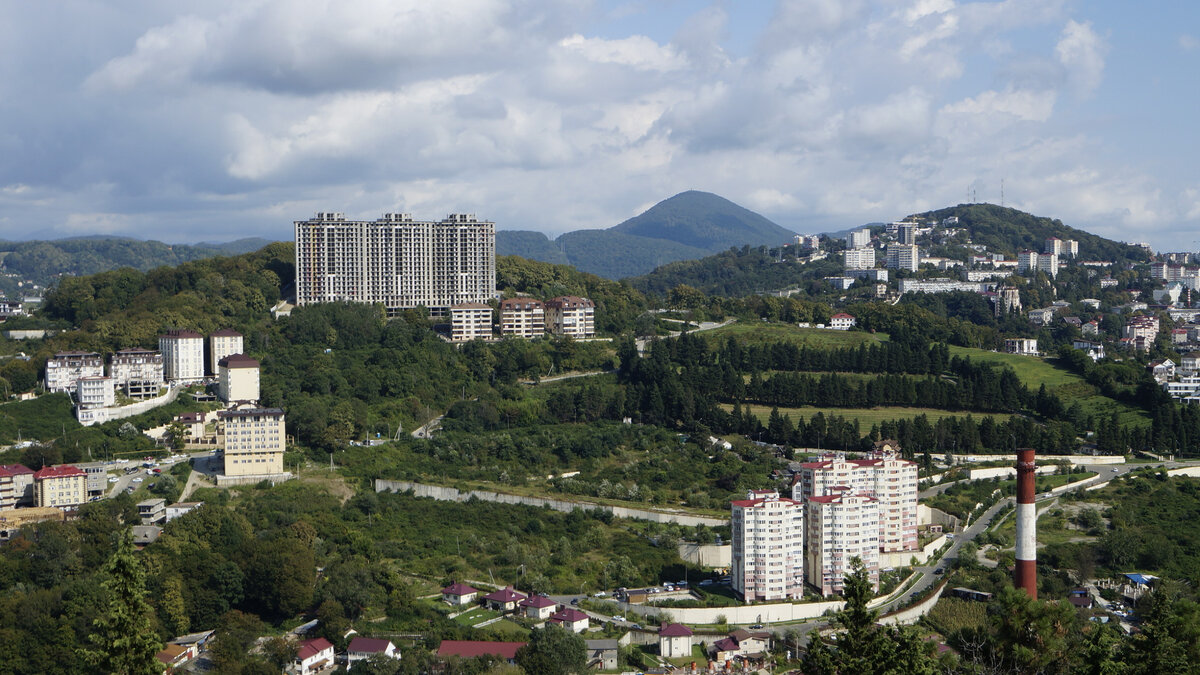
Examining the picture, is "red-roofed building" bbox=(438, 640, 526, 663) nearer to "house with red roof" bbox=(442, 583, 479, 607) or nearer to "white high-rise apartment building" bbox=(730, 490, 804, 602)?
"house with red roof" bbox=(442, 583, 479, 607)

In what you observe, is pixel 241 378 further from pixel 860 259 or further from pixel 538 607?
pixel 860 259

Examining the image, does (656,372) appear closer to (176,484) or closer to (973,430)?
(973,430)

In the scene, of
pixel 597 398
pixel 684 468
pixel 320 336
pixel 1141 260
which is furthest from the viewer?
pixel 1141 260

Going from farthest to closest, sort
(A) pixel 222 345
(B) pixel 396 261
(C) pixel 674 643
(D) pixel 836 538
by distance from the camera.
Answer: (B) pixel 396 261, (A) pixel 222 345, (D) pixel 836 538, (C) pixel 674 643

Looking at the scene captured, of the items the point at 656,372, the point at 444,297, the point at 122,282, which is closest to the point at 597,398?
the point at 656,372

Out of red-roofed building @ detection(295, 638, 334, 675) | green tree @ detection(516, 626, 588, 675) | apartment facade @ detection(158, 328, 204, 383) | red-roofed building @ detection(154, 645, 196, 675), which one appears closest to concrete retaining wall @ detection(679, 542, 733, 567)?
green tree @ detection(516, 626, 588, 675)

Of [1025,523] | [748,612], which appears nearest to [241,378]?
[748,612]

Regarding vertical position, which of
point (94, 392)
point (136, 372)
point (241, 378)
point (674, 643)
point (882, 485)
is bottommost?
point (674, 643)
